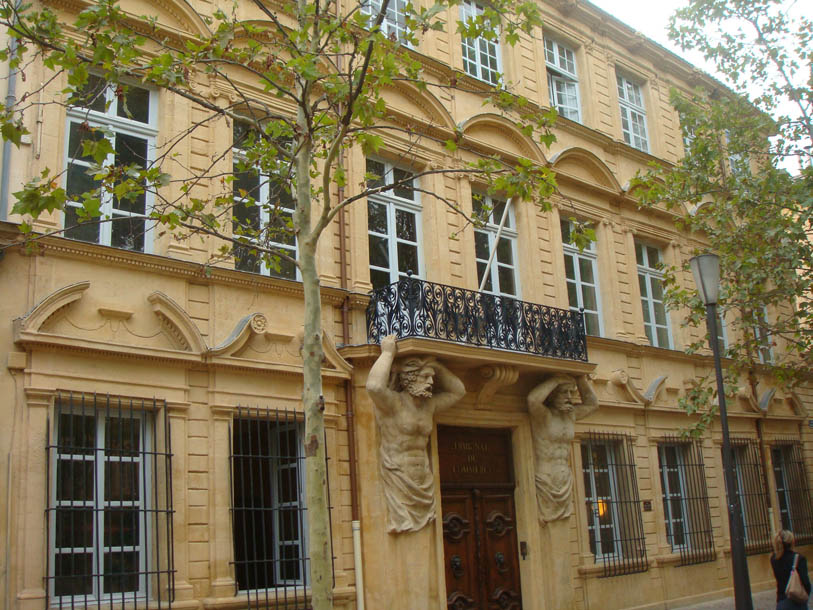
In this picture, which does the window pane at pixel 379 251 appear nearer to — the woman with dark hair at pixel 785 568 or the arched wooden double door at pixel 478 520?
the arched wooden double door at pixel 478 520

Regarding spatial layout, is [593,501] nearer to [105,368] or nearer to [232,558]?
[232,558]

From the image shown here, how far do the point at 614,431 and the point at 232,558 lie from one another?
7344 mm

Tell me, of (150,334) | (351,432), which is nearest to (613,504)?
(351,432)

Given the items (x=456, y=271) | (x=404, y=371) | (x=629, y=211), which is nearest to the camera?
(x=404, y=371)

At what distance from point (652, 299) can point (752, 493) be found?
4.24m

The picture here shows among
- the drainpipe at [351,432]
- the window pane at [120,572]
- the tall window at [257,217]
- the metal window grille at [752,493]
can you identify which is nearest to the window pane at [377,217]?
the drainpipe at [351,432]

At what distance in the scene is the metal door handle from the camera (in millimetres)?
11500

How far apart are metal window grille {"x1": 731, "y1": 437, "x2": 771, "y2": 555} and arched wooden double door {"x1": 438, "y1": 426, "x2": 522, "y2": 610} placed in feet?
20.8

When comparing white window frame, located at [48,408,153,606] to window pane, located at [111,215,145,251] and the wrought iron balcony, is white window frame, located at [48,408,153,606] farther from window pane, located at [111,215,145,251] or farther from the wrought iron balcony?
the wrought iron balcony

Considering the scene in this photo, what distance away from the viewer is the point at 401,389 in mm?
10836

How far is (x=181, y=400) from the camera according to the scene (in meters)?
9.30

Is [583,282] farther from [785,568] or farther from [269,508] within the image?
[269,508]

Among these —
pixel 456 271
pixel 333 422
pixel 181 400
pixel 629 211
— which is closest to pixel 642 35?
pixel 629 211

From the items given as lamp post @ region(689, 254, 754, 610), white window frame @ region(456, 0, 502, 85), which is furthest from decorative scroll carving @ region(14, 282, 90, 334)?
white window frame @ region(456, 0, 502, 85)
